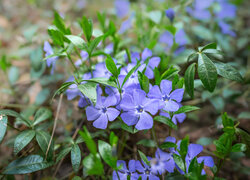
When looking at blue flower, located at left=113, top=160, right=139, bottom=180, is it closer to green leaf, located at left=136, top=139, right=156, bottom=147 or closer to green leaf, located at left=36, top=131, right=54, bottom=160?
green leaf, located at left=136, top=139, right=156, bottom=147

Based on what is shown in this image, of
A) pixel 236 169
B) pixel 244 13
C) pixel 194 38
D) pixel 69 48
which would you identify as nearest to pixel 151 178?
pixel 236 169

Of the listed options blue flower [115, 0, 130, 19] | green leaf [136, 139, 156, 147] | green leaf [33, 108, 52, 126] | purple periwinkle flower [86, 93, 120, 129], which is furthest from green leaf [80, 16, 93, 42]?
blue flower [115, 0, 130, 19]

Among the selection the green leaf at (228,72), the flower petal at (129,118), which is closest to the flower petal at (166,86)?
the flower petal at (129,118)

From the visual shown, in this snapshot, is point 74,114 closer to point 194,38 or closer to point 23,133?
point 23,133

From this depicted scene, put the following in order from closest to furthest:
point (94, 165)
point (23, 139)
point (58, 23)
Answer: point (94, 165), point (23, 139), point (58, 23)

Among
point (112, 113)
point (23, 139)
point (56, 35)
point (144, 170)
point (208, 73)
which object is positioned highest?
point (56, 35)

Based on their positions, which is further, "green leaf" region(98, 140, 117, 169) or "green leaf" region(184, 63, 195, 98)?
"green leaf" region(184, 63, 195, 98)

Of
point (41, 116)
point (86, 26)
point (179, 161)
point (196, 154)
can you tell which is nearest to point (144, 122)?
point (179, 161)

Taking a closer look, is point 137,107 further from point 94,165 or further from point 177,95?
point 94,165

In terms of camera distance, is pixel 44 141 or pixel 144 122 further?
pixel 44 141
